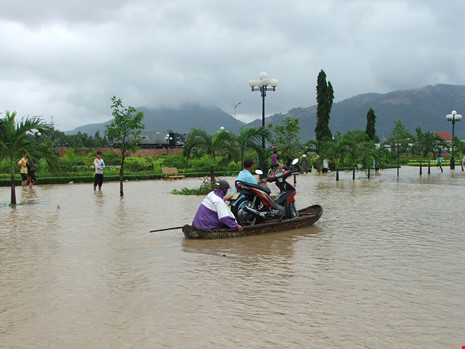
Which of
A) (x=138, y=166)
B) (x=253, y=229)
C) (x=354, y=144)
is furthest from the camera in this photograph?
(x=138, y=166)

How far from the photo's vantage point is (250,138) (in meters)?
20.2

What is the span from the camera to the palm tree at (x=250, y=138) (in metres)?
20.1

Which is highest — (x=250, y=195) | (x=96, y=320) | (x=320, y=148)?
(x=320, y=148)

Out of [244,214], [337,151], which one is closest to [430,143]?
[337,151]

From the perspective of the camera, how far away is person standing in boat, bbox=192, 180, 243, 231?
8.72m

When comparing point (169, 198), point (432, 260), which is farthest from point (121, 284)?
point (169, 198)

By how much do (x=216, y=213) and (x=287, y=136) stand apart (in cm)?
1863

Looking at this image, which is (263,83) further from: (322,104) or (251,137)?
(322,104)

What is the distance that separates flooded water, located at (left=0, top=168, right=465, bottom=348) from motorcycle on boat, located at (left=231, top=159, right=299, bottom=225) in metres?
0.52

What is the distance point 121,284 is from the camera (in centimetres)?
626

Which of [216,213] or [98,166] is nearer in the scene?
[216,213]

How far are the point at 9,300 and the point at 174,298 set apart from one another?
1.92 meters

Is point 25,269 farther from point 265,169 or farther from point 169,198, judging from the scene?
point 265,169

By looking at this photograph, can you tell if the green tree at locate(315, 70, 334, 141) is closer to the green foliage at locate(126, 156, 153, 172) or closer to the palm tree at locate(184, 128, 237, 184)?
the green foliage at locate(126, 156, 153, 172)
